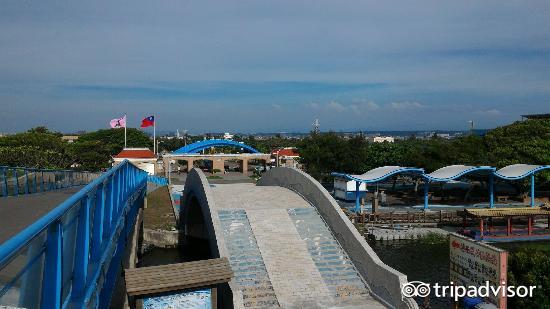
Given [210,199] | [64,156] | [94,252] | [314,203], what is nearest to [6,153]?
[64,156]

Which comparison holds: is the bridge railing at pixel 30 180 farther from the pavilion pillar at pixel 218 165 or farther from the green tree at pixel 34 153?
the pavilion pillar at pixel 218 165

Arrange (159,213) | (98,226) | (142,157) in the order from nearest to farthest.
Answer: (98,226), (159,213), (142,157)

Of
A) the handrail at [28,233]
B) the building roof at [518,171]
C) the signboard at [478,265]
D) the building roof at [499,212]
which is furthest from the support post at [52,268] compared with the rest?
the building roof at [518,171]

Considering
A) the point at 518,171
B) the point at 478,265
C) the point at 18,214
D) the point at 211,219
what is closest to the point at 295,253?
the point at 211,219

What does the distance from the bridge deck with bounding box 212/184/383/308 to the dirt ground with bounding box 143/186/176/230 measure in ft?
47.3

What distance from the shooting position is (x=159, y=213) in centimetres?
4206

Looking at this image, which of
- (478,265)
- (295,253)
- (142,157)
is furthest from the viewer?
(142,157)

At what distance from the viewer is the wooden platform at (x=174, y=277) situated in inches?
507

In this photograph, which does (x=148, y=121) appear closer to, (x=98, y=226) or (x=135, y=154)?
(x=135, y=154)

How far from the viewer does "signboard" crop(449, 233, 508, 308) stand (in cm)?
1312

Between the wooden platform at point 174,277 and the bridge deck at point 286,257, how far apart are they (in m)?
3.61

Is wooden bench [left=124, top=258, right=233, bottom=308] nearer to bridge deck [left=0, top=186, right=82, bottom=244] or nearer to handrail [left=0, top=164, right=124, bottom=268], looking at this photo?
bridge deck [left=0, top=186, right=82, bottom=244]

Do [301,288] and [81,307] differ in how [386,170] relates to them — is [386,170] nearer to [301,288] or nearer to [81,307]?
[301,288]

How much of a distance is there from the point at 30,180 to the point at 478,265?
58.9ft
